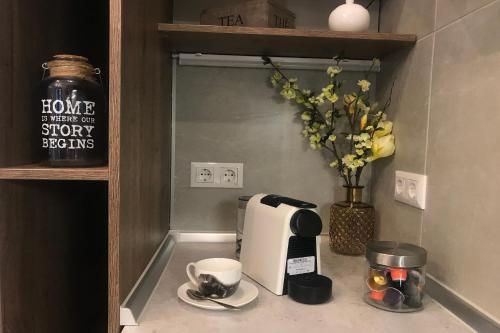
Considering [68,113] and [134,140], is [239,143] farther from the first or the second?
[68,113]

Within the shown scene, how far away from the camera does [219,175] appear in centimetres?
135

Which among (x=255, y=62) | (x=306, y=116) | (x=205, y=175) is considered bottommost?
(x=205, y=175)

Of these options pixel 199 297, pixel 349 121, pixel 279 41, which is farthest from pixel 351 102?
pixel 199 297

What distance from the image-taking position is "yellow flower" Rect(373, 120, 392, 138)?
3.78ft

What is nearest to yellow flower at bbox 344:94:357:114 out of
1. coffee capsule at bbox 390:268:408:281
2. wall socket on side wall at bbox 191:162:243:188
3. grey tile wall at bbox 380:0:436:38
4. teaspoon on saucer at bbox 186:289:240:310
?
grey tile wall at bbox 380:0:436:38

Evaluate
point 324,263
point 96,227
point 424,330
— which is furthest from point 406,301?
point 96,227

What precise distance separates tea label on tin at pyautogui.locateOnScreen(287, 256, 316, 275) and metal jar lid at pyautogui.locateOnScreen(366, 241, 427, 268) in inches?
5.6

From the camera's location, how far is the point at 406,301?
0.84m

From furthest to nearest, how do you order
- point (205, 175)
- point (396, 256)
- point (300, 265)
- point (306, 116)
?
point (205, 175)
point (306, 116)
point (300, 265)
point (396, 256)

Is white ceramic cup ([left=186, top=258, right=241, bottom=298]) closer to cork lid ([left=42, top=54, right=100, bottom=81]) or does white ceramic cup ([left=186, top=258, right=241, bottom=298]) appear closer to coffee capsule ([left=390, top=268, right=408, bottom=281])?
coffee capsule ([left=390, top=268, right=408, bottom=281])

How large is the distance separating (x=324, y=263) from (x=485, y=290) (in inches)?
17.7

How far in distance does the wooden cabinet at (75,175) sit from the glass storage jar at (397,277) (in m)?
0.53

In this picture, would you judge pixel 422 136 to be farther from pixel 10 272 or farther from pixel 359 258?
pixel 10 272

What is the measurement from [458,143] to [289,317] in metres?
0.52
